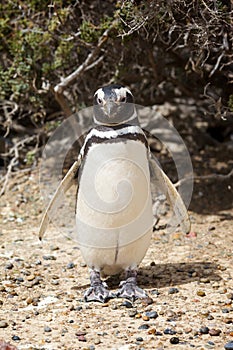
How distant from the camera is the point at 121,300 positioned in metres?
3.29

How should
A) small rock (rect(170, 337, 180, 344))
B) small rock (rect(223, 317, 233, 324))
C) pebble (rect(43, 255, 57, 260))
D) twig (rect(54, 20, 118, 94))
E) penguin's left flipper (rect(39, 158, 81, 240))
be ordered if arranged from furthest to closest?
twig (rect(54, 20, 118, 94)) < pebble (rect(43, 255, 57, 260)) < penguin's left flipper (rect(39, 158, 81, 240)) < small rock (rect(223, 317, 233, 324)) < small rock (rect(170, 337, 180, 344))

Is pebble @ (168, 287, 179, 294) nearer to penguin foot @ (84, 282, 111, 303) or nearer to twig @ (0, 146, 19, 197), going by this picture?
penguin foot @ (84, 282, 111, 303)

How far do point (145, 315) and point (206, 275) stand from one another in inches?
26.2

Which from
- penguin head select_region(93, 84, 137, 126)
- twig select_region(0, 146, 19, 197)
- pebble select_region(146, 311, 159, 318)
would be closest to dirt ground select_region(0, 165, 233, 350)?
pebble select_region(146, 311, 159, 318)

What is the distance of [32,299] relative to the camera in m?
3.31

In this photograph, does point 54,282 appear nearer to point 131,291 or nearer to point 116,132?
point 131,291

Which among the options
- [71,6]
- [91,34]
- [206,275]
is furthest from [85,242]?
[71,6]

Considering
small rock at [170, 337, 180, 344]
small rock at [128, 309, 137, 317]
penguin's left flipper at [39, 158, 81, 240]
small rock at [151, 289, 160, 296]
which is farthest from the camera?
penguin's left flipper at [39, 158, 81, 240]

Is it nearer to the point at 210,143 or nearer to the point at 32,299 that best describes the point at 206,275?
the point at 32,299

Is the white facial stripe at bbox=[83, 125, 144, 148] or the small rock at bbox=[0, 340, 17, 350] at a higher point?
the white facial stripe at bbox=[83, 125, 144, 148]

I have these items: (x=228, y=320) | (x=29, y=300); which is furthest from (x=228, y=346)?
(x=29, y=300)

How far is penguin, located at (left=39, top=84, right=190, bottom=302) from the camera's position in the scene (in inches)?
127

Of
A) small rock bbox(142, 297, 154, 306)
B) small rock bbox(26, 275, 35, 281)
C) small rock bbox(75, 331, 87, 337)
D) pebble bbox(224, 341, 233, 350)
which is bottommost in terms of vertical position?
small rock bbox(26, 275, 35, 281)

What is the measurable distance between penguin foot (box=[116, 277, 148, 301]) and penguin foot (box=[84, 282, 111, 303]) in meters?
0.07
